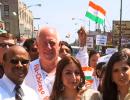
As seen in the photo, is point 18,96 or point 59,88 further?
point 59,88

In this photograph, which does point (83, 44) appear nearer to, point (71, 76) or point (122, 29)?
point (71, 76)

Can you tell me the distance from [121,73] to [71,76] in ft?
1.62

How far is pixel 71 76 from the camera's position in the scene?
179 inches

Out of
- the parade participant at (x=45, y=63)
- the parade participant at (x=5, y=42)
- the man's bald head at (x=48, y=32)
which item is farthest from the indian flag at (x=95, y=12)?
the parade participant at (x=45, y=63)

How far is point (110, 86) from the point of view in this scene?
4.58 metres

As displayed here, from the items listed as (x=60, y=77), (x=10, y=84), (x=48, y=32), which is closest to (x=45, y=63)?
(x=48, y=32)

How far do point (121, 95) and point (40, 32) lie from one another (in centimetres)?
152

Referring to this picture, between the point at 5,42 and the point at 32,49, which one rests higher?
the point at 5,42

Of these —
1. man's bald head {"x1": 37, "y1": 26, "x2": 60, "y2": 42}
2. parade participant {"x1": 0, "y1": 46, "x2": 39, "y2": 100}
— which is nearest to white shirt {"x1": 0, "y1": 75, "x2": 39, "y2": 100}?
parade participant {"x1": 0, "y1": 46, "x2": 39, "y2": 100}

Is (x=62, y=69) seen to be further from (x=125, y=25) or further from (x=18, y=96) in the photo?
(x=125, y=25)

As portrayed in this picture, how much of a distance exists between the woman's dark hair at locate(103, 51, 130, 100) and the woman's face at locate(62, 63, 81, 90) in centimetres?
29

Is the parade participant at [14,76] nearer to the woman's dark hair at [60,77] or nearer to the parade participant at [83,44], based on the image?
the woman's dark hair at [60,77]

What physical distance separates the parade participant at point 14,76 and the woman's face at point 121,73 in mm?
847

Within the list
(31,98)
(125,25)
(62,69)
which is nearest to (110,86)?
(62,69)
